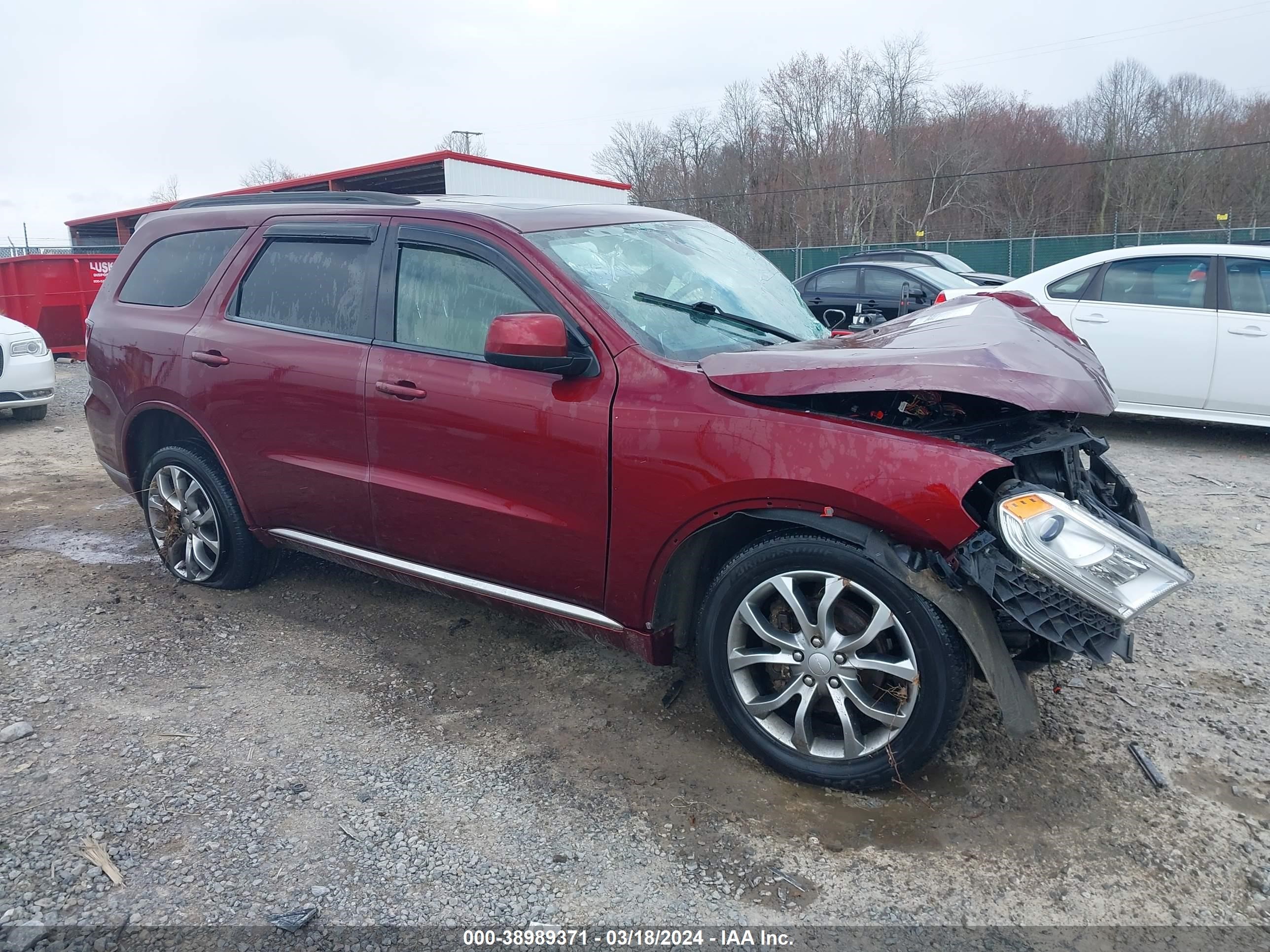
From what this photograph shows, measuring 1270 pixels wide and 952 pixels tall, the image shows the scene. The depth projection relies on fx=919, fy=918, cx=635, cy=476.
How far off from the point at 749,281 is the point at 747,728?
1935 mm

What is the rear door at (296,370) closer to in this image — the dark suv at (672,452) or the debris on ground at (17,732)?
the dark suv at (672,452)

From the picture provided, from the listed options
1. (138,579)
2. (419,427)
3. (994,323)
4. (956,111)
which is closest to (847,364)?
(994,323)

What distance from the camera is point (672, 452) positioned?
113 inches

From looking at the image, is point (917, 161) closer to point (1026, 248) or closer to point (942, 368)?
point (1026, 248)

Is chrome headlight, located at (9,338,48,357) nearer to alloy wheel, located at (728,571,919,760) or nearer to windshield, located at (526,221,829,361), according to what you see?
windshield, located at (526,221,829,361)

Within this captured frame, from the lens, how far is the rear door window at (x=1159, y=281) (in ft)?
23.3

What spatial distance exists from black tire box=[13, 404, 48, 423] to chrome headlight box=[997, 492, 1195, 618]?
9.85m

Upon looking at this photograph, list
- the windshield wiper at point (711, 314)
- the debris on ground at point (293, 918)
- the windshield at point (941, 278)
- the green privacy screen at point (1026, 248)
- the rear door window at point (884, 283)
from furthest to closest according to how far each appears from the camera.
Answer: the green privacy screen at point (1026, 248)
the rear door window at point (884, 283)
the windshield at point (941, 278)
the windshield wiper at point (711, 314)
the debris on ground at point (293, 918)

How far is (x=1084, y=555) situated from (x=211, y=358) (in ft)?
11.6

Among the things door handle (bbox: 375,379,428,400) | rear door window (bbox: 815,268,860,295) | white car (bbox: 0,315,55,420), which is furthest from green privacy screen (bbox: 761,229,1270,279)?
door handle (bbox: 375,379,428,400)

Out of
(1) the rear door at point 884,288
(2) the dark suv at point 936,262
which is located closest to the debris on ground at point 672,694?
(1) the rear door at point 884,288

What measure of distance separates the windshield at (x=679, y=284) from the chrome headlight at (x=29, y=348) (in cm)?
775

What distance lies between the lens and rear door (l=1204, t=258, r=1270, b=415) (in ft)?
22.2

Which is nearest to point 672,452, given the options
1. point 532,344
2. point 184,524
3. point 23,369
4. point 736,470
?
point 736,470
